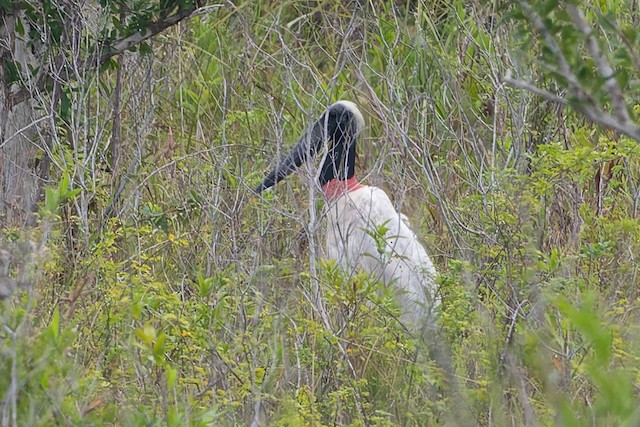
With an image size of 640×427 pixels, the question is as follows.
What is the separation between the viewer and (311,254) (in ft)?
11.1

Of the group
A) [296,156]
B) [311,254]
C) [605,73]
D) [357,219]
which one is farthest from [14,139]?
[605,73]

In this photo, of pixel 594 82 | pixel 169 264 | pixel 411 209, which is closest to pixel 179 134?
pixel 411 209

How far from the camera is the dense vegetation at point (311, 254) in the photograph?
184 centimetres

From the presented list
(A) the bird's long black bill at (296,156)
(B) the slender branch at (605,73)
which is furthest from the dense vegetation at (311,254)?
(A) the bird's long black bill at (296,156)

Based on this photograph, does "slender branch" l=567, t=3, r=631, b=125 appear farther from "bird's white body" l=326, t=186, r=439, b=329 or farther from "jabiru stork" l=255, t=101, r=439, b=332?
"bird's white body" l=326, t=186, r=439, b=329

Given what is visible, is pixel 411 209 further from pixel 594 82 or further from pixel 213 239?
pixel 594 82

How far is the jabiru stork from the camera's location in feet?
12.1

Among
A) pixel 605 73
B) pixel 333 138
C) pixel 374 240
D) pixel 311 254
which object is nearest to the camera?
pixel 605 73

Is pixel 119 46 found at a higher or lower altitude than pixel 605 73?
higher

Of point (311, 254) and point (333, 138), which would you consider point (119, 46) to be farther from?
point (311, 254)

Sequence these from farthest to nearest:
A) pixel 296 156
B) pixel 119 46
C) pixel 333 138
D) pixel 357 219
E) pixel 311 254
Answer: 1. pixel 296 156
2. pixel 333 138
3. pixel 119 46
4. pixel 357 219
5. pixel 311 254

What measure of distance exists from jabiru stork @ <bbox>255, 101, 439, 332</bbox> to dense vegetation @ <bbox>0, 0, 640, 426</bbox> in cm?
10

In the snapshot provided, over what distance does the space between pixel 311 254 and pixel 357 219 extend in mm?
668

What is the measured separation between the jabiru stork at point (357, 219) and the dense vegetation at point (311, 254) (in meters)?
0.10
